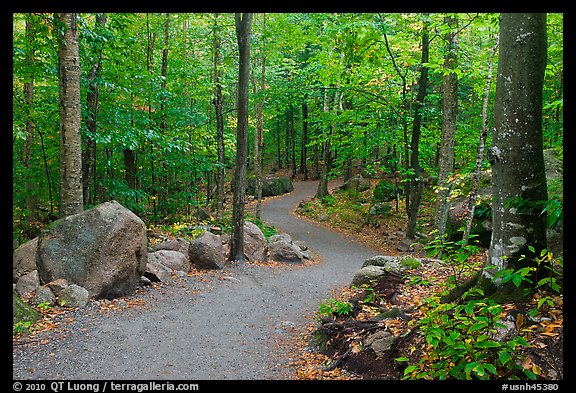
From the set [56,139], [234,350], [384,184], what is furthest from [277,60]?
[234,350]

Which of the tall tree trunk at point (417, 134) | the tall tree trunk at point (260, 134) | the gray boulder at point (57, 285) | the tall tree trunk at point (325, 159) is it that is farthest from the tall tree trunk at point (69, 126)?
the tall tree trunk at point (325, 159)

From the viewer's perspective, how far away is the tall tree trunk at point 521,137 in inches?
145

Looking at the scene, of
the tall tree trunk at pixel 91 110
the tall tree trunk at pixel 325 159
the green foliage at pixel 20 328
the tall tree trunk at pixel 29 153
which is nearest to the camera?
the green foliage at pixel 20 328

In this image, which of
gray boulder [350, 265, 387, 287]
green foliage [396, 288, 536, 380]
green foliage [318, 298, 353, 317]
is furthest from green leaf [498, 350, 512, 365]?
gray boulder [350, 265, 387, 287]

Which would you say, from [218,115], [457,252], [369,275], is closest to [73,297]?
[369,275]

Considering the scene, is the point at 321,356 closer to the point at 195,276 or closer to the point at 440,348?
the point at 440,348

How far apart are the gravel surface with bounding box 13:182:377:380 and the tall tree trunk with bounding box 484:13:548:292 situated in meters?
3.10

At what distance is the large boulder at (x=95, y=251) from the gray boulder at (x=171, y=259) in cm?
167

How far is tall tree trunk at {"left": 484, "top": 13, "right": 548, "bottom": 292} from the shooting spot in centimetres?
369

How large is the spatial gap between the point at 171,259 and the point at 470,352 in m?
7.57

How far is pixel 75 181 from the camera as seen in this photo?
24.7 ft

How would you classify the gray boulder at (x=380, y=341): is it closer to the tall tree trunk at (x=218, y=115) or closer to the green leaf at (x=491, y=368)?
the green leaf at (x=491, y=368)

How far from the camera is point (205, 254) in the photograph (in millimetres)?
9781
